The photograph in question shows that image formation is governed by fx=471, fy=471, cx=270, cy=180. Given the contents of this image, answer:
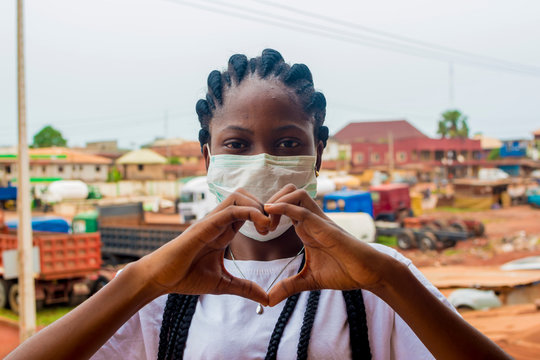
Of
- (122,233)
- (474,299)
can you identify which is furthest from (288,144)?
(122,233)

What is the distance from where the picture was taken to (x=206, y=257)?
1354mm

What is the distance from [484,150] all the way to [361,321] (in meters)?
58.8

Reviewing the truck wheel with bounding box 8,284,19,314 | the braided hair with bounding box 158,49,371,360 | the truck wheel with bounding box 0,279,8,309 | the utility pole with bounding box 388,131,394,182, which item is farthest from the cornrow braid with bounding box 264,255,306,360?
the utility pole with bounding box 388,131,394,182

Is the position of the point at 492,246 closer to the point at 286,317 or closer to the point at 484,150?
the point at 286,317

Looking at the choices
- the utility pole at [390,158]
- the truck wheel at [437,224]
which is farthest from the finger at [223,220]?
the utility pole at [390,158]

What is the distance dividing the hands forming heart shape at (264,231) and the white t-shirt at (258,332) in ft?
0.46

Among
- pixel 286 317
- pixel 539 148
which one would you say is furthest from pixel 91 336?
pixel 539 148

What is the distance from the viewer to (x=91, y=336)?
1280 mm

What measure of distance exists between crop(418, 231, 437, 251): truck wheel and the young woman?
16029mm

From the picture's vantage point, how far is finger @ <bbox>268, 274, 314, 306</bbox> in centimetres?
134

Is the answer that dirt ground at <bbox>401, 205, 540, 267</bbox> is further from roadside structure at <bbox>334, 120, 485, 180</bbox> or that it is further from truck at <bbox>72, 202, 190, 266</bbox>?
roadside structure at <bbox>334, 120, 485, 180</bbox>

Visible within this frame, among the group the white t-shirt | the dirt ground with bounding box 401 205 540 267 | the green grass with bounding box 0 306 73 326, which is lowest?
the green grass with bounding box 0 306 73 326

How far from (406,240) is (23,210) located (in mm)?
12839

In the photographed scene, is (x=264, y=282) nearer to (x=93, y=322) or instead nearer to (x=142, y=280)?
(x=142, y=280)
